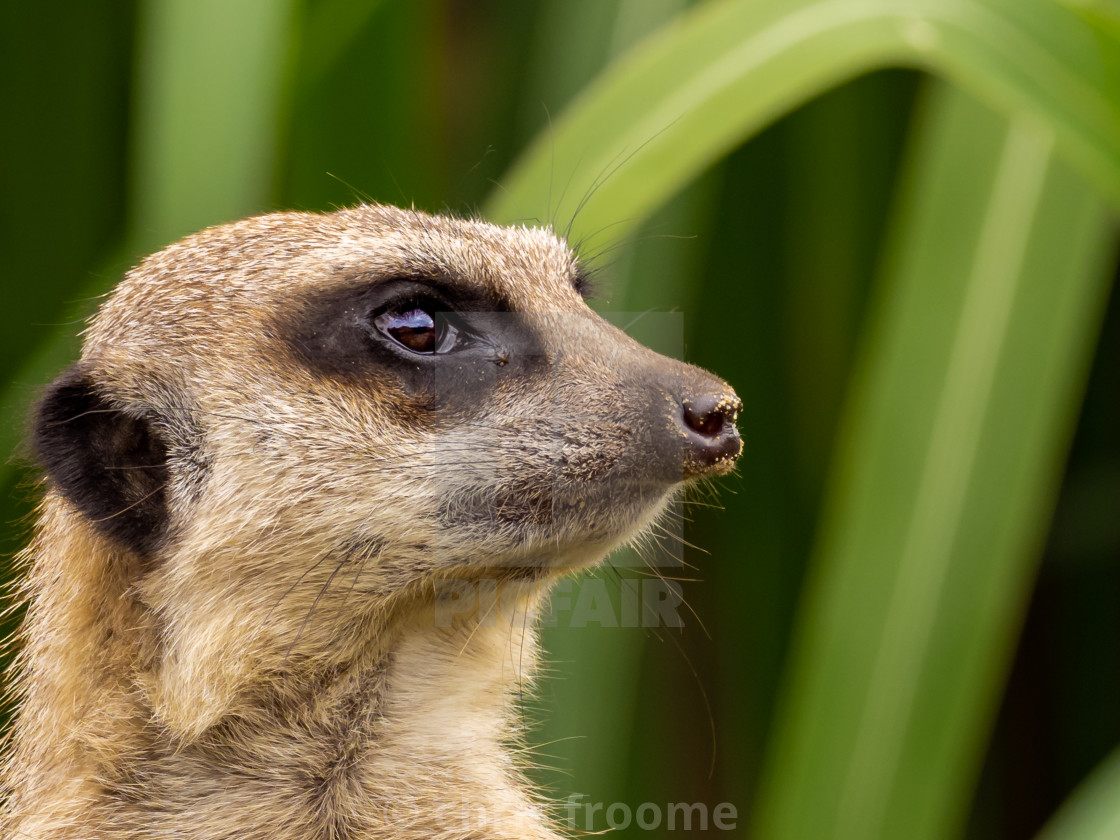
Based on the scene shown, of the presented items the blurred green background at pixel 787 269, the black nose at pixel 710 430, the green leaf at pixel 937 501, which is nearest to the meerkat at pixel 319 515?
the black nose at pixel 710 430

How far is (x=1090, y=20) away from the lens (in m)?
0.90

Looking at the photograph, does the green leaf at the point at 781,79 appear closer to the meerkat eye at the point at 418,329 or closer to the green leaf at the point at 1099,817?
the meerkat eye at the point at 418,329

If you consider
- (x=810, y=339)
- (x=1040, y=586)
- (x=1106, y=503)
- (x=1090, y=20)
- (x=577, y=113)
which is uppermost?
(x=1090, y=20)

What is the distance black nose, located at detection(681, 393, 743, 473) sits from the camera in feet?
2.48

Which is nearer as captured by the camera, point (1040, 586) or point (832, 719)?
point (832, 719)

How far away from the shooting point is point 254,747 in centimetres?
85

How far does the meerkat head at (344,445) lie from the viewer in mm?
797

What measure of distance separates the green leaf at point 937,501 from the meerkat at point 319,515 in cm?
36

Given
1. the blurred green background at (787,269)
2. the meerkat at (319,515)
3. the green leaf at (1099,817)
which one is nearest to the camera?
the green leaf at (1099,817)

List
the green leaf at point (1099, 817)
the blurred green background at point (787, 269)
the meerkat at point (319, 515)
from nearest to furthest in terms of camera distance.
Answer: the green leaf at point (1099, 817) < the meerkat at point (319, 515) < the blurred green background at point (787, 269)

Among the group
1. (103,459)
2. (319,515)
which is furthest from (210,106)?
(319,515)

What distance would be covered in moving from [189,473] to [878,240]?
49.2 inches

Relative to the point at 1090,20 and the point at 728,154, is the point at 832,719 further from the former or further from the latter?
the point at 728,154

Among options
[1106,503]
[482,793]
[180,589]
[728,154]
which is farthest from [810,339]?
[180,589]
